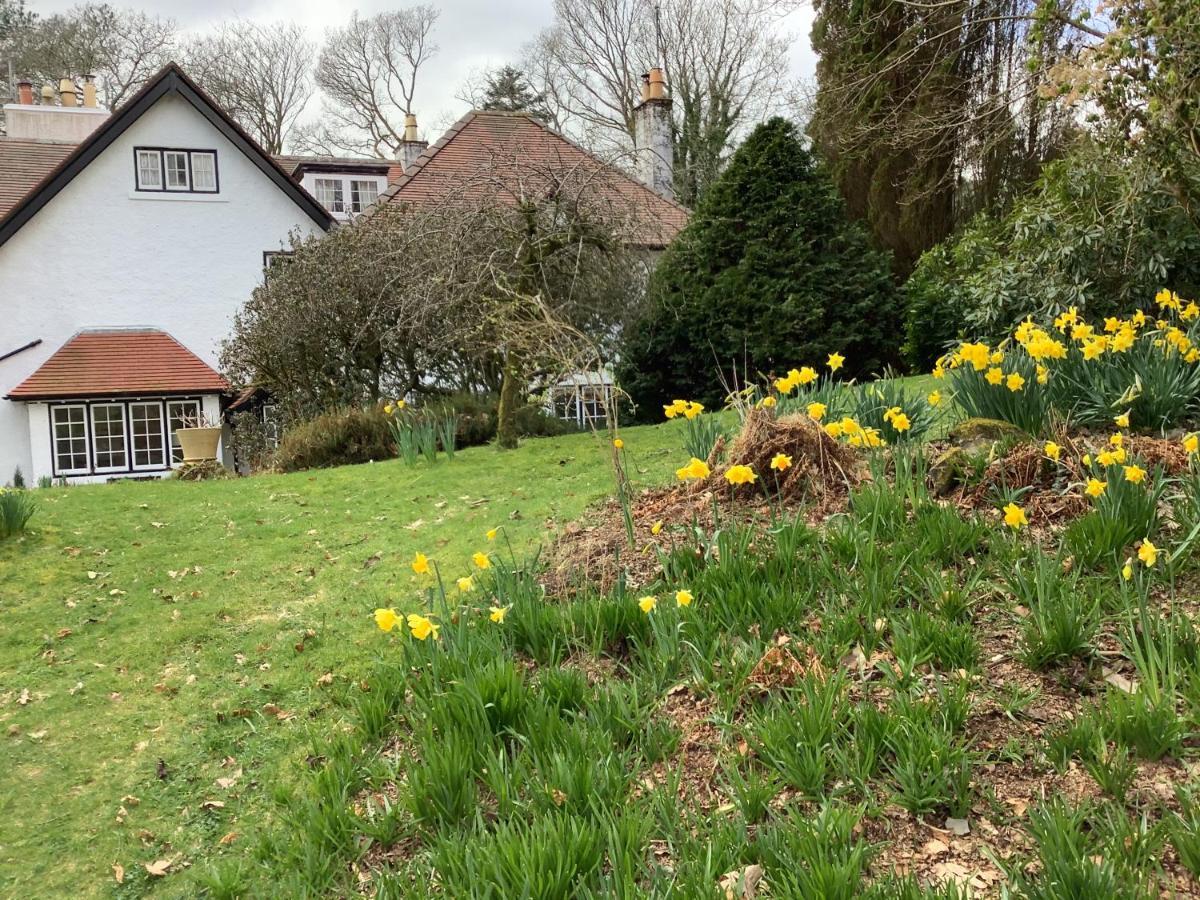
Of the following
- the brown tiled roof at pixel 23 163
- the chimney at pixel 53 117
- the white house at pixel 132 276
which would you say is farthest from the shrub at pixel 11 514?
the chimney at pixel 53 117

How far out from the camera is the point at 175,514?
271 inches

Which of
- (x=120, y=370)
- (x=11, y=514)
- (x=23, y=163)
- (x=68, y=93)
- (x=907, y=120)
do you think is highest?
(x=68, y=93)

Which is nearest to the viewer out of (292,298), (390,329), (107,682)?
(107,682)

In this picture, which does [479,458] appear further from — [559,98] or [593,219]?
[559,98]

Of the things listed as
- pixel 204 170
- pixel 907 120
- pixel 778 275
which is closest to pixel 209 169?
pixel 204 170

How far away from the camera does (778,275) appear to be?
1267 cm

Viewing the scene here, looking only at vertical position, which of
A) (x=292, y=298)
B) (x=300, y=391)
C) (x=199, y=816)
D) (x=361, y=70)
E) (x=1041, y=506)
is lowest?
(x=199, y=816)

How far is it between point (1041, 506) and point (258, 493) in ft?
21.3

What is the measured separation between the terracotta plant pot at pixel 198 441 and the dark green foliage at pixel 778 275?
Result: 8.00 metres

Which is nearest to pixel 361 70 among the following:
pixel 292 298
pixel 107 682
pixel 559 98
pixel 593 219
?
pixel 559 98

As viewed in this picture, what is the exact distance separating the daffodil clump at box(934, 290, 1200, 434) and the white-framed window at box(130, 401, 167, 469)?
17.7 meters

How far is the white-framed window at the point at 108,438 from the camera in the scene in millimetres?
17562

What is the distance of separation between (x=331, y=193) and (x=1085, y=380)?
21.9 metres

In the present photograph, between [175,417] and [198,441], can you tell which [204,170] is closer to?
[175,417]
